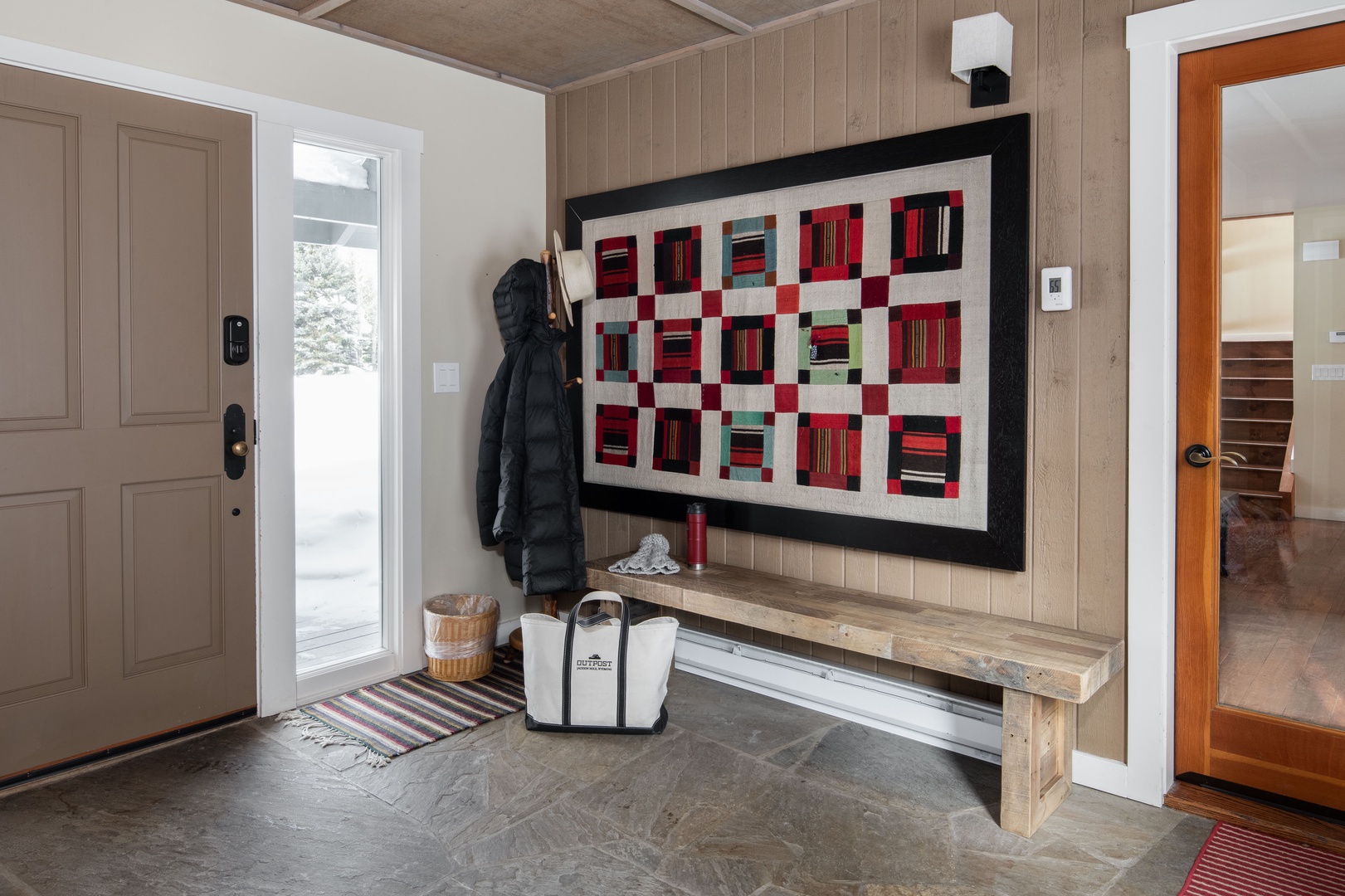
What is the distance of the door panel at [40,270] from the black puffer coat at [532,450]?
1.41 m

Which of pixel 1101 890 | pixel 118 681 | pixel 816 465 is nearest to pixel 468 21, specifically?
pixel 816 465

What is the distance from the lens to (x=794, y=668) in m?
3.25

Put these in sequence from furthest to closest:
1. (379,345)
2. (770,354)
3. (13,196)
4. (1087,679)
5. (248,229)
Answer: (379,345) < (770,354) < (248,229) < (13,196) < (1087,679)

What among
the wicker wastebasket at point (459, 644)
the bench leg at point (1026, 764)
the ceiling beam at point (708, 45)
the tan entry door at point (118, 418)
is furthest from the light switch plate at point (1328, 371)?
the tan entry door at point (118, 418)

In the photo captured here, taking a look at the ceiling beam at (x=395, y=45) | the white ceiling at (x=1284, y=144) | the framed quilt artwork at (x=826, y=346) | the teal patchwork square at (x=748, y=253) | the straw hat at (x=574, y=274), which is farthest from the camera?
the straw hat at (x=574, y=274)

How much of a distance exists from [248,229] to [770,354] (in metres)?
1.84

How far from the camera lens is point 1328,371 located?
7.62 ft

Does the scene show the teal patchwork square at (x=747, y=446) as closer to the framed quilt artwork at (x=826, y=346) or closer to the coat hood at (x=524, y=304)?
the framed quilt artwork at (x=826, y=346)

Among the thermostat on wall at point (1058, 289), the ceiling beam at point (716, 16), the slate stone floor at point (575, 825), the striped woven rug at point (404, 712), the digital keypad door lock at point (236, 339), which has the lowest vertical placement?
the slate stone floor at point (575, 825)

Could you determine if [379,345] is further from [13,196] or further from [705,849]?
[705,849]

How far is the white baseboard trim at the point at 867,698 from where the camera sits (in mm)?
2762

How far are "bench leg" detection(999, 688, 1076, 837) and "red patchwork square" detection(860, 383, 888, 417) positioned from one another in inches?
38.4

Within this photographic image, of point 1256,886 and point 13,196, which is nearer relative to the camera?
point 1256,886

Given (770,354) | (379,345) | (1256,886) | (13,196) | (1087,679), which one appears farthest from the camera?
(379,345)
